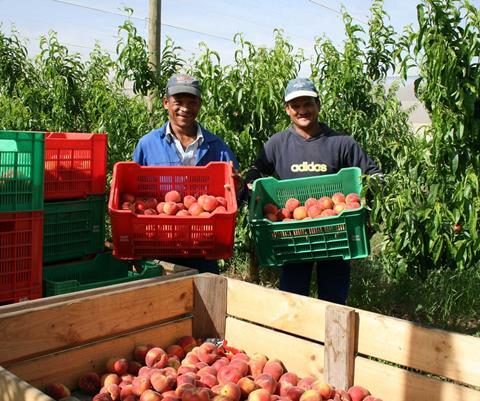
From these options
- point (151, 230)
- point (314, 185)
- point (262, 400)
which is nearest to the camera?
point (262, 400)

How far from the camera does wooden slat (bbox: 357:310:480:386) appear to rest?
1.97m

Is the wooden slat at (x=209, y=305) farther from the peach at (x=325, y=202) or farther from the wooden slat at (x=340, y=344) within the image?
the peach at (x=325, y=202)

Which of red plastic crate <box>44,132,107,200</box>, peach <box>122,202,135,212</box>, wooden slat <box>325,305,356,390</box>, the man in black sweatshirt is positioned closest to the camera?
wooden slat <box>325,305,356,390</box>

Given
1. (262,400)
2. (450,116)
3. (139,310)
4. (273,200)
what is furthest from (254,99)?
(262,400)

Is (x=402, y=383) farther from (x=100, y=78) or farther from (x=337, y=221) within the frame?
(x=100, y=78)

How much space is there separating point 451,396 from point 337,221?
989mm

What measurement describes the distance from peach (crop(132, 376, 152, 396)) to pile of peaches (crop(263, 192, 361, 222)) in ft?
3.59

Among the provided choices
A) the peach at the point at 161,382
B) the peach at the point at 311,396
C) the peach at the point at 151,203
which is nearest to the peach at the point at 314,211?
the peach at the point at 151,203

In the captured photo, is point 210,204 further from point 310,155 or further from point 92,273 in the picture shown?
point 92,273

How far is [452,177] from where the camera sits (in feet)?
9.43

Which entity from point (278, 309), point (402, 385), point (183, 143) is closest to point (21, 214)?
point (183, 143)

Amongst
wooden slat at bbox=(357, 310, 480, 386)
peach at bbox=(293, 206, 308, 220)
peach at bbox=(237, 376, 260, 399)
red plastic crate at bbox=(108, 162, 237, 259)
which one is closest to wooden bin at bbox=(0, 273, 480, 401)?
wooden slat at bbox=(357, 310, 480, 386)

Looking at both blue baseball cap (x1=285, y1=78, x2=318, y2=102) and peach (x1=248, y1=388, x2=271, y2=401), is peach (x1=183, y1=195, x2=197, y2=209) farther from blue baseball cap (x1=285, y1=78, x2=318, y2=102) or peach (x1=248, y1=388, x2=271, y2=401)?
peach (x1=248, y1=388, x2=271, y2=401)

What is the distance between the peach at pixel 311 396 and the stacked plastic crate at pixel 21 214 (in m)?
1.25
